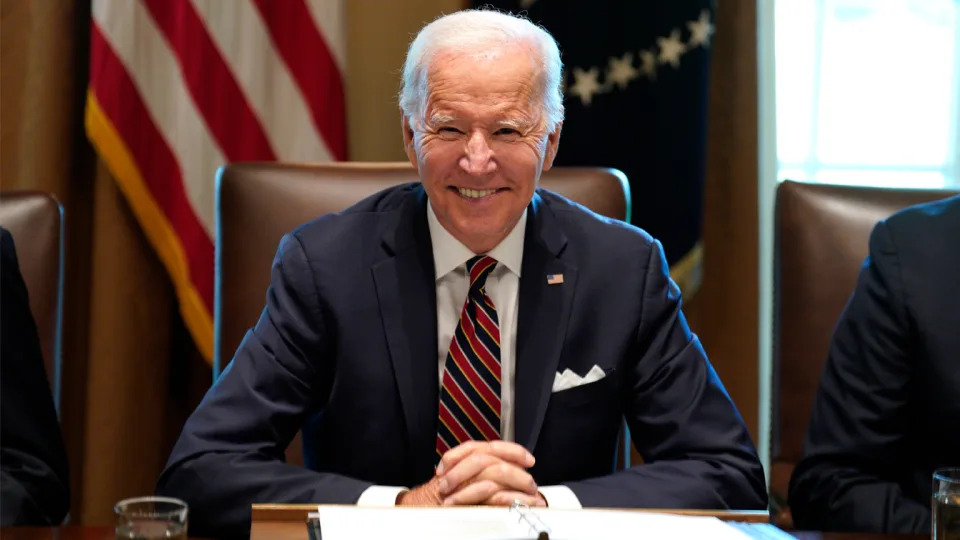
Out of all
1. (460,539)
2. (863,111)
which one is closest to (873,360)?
(460,539)

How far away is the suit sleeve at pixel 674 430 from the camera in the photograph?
1.69 metres

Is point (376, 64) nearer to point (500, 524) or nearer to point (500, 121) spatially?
point (500, 121)

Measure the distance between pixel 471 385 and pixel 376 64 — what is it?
5.38 ft

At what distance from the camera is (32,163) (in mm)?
2971

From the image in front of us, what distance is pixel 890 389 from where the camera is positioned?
6.11 ft

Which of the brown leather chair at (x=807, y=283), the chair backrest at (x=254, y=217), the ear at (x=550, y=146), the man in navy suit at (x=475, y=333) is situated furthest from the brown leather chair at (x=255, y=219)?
the brown leather chair at (x=807, y=283)

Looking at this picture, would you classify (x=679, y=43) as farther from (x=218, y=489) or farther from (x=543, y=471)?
(x=218, y=489)

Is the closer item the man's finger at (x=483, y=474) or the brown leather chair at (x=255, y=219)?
the man's finger at (x=483, y=474)

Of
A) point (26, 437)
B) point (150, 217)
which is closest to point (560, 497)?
point (26, 437)

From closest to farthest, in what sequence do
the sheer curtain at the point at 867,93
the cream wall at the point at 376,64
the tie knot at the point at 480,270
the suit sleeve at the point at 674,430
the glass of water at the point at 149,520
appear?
the glass of water at the point at 149,520
the suit sleeve at the point at 674,430
the tie knot at the point at 480,270
the cream wall at the point at 376,64
the sheer curtain at the point at 867,93

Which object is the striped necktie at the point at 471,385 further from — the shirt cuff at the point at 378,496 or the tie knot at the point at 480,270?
the shirt cuff at the point at 378,496

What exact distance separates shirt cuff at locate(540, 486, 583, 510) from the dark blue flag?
1.46 metres

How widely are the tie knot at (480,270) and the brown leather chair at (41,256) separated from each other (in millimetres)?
760

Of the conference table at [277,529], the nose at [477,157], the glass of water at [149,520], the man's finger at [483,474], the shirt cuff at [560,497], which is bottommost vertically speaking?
the shirt cuff at [560,497]
